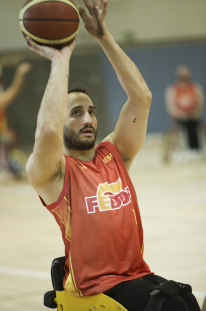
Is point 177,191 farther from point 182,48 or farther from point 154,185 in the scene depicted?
point 182,48

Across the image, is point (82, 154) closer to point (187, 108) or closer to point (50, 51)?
point (50, 51)

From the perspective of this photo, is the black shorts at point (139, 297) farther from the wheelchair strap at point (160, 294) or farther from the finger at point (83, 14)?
the finger at point (83, 14)

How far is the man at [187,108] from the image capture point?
11.3m

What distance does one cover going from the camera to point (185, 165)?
11.3m

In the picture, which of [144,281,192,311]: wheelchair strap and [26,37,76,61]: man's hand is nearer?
[144,281,192,311]: wheelchair strap

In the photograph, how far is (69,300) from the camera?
2346 mm

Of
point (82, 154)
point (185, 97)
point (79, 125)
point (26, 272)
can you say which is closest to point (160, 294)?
point (82, 154)

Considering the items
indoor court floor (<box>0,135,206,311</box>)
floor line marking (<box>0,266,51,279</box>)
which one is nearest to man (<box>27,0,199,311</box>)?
indoor court floor (<box>0,135,206,311</box>)

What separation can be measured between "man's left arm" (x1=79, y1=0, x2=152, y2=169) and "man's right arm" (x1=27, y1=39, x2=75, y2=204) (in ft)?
1.22

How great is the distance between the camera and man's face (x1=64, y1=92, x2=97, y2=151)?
2525 mm

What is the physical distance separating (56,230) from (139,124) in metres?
3.33

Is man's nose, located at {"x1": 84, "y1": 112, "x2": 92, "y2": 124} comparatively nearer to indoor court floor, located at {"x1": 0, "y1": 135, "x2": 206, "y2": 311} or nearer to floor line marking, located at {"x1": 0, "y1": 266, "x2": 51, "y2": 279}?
indoor court floor, located at {"x1": 0, "y1": 135, "x2": 206, "y2": 311}

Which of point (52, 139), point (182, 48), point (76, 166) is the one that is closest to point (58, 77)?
point (52, 139)

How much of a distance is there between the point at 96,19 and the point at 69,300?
5.47ft
